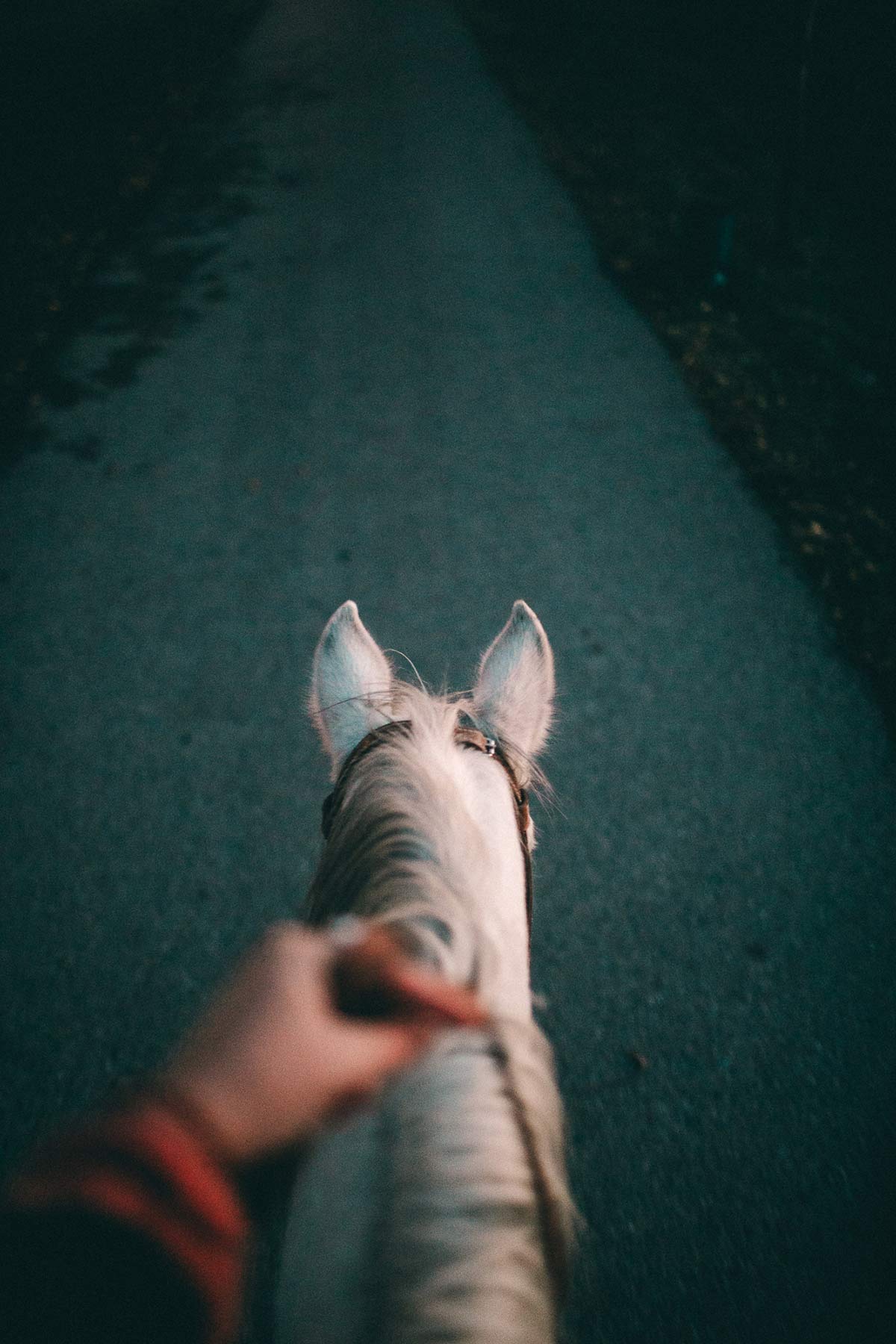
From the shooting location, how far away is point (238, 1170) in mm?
422

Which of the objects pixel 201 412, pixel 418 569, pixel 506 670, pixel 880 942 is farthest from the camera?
pixel 201 412

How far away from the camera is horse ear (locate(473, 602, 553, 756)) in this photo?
1.42 meters

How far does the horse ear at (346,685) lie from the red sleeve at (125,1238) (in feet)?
3.29

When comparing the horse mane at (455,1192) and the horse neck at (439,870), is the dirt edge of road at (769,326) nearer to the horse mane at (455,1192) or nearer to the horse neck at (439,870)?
the horse neck at (439,870)

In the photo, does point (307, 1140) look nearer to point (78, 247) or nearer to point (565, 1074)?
point (565, 1074)

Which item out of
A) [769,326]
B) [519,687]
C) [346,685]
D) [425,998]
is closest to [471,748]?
[519,687]

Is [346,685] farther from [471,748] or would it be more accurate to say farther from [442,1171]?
[442,1171]

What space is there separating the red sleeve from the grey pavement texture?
1.36 metres

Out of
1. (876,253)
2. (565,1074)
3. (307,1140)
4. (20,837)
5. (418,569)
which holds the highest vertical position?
(876,253)

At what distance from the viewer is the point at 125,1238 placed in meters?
0.36

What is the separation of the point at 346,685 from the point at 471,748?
14.8 inches

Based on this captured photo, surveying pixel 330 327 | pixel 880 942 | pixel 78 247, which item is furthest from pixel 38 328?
pixel 880 942

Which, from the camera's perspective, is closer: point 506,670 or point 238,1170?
point 238,1170

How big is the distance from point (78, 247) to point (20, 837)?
19.2 feet
